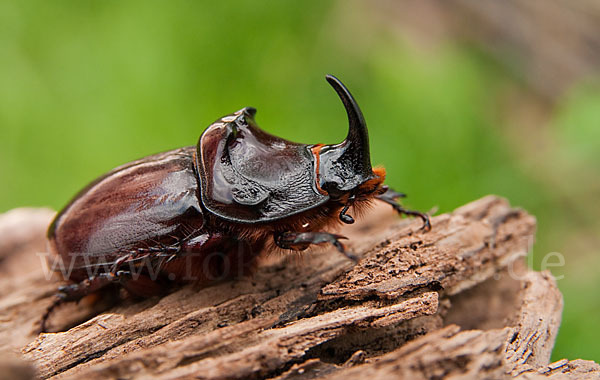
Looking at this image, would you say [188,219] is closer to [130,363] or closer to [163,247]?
[163,247]

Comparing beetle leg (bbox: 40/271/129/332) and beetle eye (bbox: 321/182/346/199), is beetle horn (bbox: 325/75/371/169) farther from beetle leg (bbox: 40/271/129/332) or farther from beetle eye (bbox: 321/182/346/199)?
beetle leg (bbox: 40/271/129/332)

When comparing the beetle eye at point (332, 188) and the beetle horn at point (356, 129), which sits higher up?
the beetle horn at point (356, 129)

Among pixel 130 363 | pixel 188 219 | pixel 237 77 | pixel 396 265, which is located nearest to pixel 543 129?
pixel 237 77

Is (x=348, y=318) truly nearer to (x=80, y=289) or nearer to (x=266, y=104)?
(x=80, y=289)

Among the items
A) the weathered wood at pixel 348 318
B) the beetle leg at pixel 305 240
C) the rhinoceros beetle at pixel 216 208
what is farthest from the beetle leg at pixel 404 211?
the beetle leg at pixel 305 240

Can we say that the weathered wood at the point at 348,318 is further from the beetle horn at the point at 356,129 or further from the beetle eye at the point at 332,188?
the beetle horn at the point at 356,129

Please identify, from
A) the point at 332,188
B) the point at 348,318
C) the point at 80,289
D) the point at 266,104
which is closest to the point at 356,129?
the point at 332,188

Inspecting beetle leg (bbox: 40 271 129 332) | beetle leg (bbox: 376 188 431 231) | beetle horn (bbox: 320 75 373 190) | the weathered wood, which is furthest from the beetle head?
beetle leg (bbox: 40 271 129 332)
